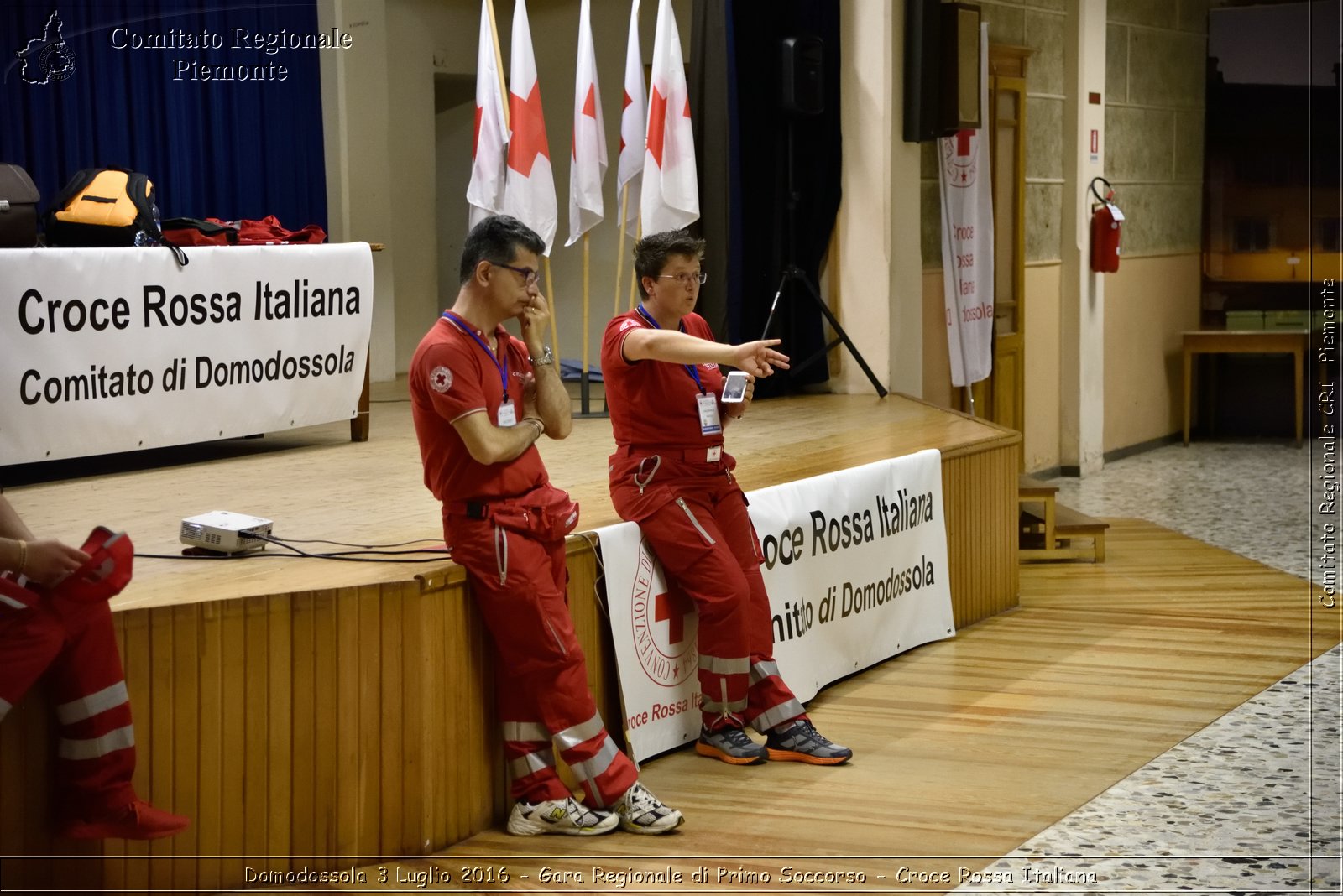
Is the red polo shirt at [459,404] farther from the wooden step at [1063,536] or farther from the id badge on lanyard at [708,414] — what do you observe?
the wooden step at [1063,536]

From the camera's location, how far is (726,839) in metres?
3.30

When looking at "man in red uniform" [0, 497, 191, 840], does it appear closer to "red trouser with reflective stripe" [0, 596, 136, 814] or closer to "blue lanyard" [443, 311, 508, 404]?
"red trouser with reflective stripe" [0, 596, 136, 814]

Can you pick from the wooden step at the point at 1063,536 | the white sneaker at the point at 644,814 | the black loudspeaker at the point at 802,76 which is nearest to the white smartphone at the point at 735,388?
the white sneaker at the point at 644,814

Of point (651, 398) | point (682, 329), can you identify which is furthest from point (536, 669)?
point (682, 329)

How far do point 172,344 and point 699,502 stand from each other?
220 cm

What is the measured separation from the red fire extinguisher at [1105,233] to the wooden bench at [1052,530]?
8.57 feet

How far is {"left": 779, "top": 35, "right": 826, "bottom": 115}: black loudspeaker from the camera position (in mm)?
6633

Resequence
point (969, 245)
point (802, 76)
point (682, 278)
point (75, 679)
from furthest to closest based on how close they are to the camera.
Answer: point (969, 245)
point (802, 76)
point (682, 278)
point (75, 679)

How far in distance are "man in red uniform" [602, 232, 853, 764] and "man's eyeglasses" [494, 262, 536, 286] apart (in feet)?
1.47

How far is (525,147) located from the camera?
6.34 metres

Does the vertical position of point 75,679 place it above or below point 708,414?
below

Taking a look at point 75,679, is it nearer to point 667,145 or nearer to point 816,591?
point 816,591

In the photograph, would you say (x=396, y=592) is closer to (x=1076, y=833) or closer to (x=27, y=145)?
(x=1076, y=833)

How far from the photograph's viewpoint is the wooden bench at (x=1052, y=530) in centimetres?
638
